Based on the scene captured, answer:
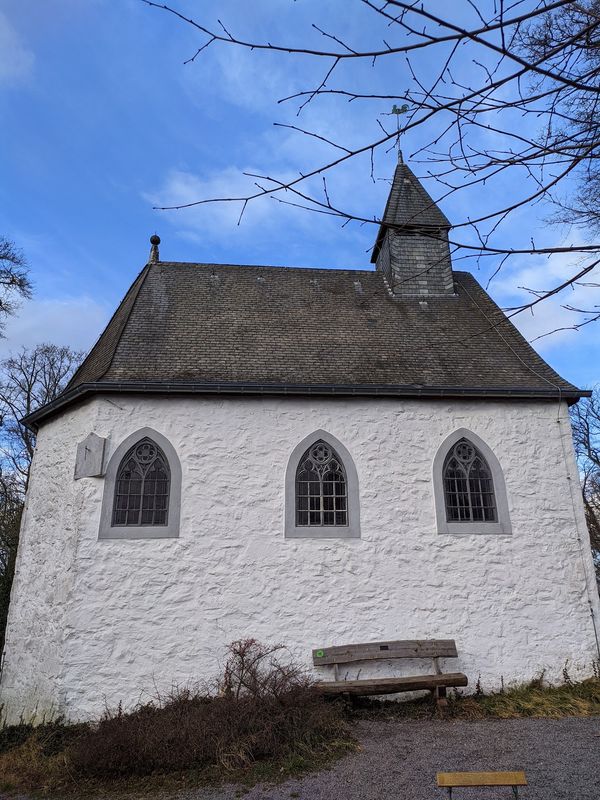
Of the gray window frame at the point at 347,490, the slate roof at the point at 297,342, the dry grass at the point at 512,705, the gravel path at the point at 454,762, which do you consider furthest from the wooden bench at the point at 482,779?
the slate roof at the point at 297,342

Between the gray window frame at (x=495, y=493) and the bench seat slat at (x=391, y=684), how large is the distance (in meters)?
2.22

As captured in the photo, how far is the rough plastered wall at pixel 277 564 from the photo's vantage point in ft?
28.2

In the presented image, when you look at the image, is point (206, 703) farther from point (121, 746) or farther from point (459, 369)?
point (459, 369)

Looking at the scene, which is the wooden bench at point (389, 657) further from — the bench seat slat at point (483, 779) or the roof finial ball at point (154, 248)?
the roof finial ball at point (154, 248)

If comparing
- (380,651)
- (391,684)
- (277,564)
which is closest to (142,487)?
(277,564)

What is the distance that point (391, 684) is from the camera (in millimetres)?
8156

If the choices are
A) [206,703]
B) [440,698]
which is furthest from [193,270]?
[440,698]

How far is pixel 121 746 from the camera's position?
20.8ft

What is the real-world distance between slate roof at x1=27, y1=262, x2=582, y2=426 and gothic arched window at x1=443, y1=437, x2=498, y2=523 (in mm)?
→ 1089

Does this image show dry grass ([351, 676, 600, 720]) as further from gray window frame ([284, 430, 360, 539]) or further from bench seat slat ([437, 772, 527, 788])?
bench seat slat ([437, 772, 527, 788])

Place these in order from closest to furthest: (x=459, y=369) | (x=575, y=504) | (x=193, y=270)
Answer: (x=575, y=504) < (x=459, y=369) < (x=193, y=270)

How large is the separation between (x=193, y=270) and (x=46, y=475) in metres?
5.85

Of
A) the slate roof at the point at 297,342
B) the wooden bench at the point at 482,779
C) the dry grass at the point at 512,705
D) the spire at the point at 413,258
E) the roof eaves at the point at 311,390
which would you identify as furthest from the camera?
the spire at the point at 413,258

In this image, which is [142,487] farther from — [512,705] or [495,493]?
[512,705]
